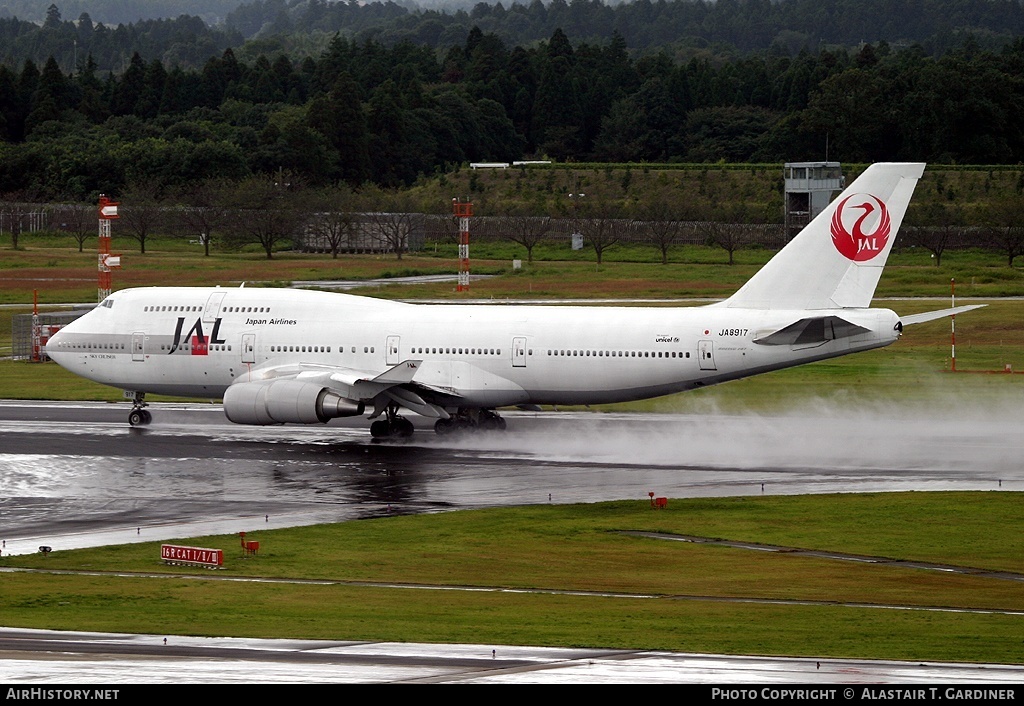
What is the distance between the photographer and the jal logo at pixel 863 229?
4541cm

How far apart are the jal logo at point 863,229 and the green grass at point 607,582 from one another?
9.77 metres

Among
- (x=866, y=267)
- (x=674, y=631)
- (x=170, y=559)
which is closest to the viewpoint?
(x=674, y=631)

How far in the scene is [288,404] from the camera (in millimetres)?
47438

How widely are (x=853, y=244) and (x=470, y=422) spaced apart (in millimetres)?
14376

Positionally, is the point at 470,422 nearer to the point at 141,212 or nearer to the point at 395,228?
the point at 395,228

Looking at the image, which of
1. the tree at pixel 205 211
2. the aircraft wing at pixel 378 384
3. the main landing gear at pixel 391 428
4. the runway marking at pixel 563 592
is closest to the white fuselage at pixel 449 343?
the aircraft wing at pixel 378 384

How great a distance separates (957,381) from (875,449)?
49.1 feet

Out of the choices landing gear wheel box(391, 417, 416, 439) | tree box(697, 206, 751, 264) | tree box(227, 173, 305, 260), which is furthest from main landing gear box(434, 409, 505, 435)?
tree box(227, 173, 305, 260)

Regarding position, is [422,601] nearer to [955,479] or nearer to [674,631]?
[674,631]

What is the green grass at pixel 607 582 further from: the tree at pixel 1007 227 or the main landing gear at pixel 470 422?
the tree at pixel 1007 227

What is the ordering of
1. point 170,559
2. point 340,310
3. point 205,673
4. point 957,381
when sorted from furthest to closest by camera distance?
1. point 957,381
2. point 340,310
3. point 170,559
4. point 205,673

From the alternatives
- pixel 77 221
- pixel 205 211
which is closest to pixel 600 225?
pixel 205 211

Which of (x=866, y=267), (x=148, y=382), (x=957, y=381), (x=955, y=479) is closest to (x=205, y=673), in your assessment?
(x=955, y=479)

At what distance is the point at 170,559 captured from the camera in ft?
102
